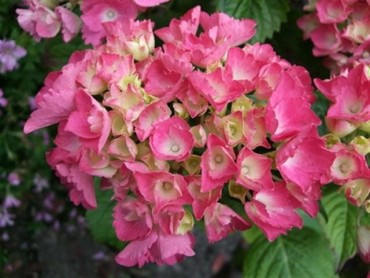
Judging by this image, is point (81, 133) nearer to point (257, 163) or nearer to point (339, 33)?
point (257, 163)

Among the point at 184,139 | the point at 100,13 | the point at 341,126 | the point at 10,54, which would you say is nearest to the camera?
the point at 184,139

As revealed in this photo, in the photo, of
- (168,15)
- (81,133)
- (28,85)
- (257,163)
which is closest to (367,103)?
(257,163)

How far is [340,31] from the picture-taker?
133 centimetres

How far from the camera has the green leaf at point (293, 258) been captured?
1337mm

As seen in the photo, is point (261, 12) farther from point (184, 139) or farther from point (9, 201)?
point (9, 201)

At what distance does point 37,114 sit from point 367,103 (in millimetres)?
442

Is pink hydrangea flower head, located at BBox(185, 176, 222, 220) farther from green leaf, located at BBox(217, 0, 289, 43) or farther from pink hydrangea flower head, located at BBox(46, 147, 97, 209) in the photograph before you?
green leaf, located at BBox(217, 0, 289, 43)

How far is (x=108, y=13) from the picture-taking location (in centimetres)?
128

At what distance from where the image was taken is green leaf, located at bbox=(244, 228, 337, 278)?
1.34m

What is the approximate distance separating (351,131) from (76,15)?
0.49m

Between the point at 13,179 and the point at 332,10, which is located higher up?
the point at 332,10

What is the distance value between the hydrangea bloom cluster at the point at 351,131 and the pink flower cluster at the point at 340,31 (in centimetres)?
12

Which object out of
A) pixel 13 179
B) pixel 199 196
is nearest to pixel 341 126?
pixel 199 196

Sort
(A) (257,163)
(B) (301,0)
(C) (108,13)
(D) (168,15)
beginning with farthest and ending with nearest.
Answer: (B) (301,0) → (D) (168,15) → (C) (108,13) → (A) (257,163)
